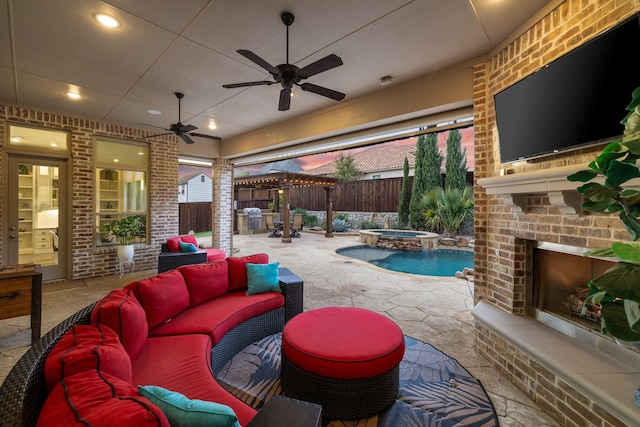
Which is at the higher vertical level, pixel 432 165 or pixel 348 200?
pixel 432 165

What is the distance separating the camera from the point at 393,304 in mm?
4176

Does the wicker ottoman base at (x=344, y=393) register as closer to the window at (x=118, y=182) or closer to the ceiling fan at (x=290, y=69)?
the ceiling fan at (x=290, y=69)

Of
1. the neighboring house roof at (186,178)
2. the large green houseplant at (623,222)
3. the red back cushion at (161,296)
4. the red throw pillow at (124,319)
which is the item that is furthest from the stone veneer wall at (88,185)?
the neighboring house roof at (186,178)

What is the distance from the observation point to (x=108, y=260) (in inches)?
227

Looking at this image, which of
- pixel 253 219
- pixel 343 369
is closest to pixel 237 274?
pixel 343 369

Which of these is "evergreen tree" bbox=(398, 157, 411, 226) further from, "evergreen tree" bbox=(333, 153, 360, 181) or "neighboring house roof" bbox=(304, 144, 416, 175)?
"evergreen tree" bbox=(333, 153, 360, 181)

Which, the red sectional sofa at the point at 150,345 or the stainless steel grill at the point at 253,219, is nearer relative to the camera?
the red sectional sofa at the point at 150,345

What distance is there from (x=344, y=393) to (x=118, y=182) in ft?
20.6

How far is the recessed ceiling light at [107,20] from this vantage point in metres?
2.53

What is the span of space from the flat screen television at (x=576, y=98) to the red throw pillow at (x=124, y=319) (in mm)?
3205

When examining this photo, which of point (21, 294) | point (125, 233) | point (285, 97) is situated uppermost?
point (285, 97)

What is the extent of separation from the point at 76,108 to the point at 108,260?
2.87 m

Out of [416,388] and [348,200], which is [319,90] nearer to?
[416,388]

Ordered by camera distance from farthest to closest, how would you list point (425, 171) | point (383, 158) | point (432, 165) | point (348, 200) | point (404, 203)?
point (383, 158) → point (348, 200) → point (404, 203) → point (425, 171) → point (432, 165)
